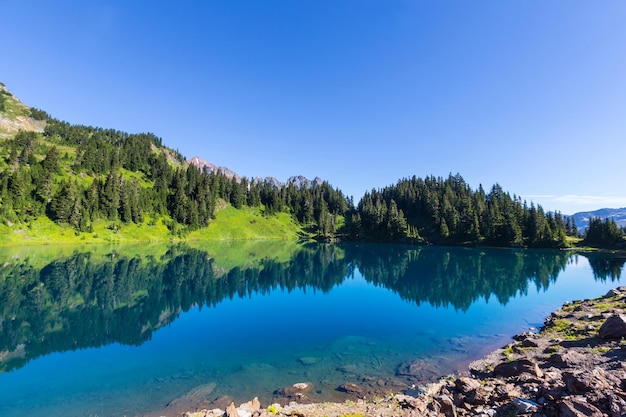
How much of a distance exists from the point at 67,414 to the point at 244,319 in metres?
15.2

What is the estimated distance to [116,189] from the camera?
108m

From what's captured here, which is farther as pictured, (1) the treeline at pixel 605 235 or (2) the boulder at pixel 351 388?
(1) the treeline at pixel 605 235

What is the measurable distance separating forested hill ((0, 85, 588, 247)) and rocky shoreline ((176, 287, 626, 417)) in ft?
325

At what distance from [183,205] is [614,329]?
128 meters

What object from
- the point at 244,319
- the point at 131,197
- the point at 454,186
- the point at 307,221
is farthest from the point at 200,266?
the point at 454,186

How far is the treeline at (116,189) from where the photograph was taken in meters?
90.0

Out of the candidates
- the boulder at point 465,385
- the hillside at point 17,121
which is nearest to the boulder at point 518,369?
the boulder at point 465,385

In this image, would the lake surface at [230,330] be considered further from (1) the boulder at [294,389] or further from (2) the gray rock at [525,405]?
(2) the gray rock at [525,405]

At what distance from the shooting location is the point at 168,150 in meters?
198

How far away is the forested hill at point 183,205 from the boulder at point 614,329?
109m

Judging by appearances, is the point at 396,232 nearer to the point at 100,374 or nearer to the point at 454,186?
the point at 454,186

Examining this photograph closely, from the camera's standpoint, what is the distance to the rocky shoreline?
27.0ft

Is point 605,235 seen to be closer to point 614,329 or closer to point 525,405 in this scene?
point 614,329

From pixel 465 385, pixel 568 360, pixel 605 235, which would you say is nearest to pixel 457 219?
pixel 605 235
